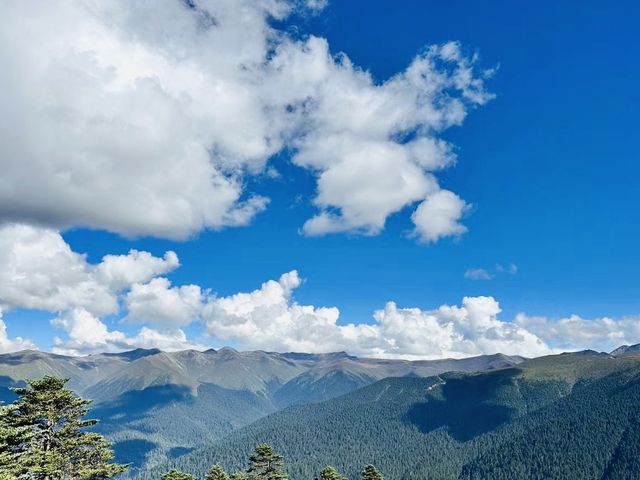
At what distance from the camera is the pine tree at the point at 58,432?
110 ft

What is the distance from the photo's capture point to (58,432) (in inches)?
1399

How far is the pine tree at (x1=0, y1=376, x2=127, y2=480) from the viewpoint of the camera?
3341 cm

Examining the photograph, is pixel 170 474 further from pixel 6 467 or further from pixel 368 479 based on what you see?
pixel 6 467

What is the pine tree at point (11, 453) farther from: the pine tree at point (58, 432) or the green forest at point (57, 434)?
the pine tree at point (58, 432)

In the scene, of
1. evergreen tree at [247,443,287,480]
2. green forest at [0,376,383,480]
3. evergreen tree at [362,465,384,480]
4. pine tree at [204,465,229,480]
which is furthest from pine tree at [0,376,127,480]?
evergreen tree at [362,465,384,480]

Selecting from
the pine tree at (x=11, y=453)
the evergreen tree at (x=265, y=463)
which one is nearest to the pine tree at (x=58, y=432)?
the pine tree at (x=11, y=453)

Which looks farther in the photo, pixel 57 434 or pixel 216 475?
pixel 216 475

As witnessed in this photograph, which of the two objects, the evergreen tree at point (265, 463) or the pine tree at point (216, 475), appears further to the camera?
the pine tree at point (216, 475)

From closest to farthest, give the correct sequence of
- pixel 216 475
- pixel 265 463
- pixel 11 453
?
pixel 11 453
pixel 265 463
pixel 216 475

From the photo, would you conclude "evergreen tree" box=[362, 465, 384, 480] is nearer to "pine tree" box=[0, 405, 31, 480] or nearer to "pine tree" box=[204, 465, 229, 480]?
"pine tree" box=[204, 465, 229, 480]

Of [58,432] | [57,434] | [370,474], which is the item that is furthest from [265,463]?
[57,434]

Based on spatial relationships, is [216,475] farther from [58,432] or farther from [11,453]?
[11,453]

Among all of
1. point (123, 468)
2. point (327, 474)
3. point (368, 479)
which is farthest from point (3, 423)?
point (368, 479)

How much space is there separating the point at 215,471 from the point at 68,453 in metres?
38.4
